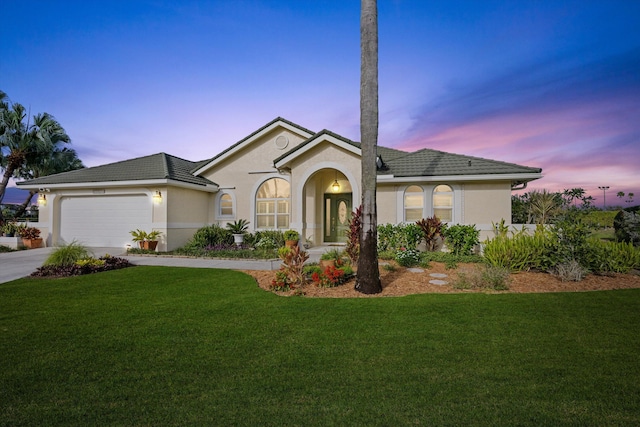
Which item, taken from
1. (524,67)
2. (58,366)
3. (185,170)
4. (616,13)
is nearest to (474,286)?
(58,366)

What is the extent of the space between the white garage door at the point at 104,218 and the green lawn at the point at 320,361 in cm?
897

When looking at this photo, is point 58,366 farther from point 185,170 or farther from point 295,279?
point 185,170

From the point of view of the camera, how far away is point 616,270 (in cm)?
852

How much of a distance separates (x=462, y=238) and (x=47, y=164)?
29194 mm

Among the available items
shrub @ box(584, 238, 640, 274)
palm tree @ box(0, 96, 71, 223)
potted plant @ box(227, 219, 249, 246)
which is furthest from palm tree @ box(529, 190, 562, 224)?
palm tree @ box(0, 96, 71, 223)

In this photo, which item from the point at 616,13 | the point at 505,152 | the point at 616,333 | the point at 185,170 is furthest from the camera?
the point at 505,152

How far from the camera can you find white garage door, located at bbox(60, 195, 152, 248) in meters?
14.5

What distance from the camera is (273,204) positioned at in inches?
620

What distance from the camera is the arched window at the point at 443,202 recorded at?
1301 centimetres

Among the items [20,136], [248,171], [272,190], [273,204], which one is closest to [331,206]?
[273,204]

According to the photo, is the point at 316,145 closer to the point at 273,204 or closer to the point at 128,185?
the point at 273,204

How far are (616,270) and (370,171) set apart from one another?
7.92 m

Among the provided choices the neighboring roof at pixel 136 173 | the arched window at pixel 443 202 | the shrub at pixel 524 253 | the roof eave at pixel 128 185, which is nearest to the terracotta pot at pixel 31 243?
the roof eave at pixel 128 185

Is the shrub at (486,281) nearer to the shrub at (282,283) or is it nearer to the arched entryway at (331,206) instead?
the shrub at (282,283)
